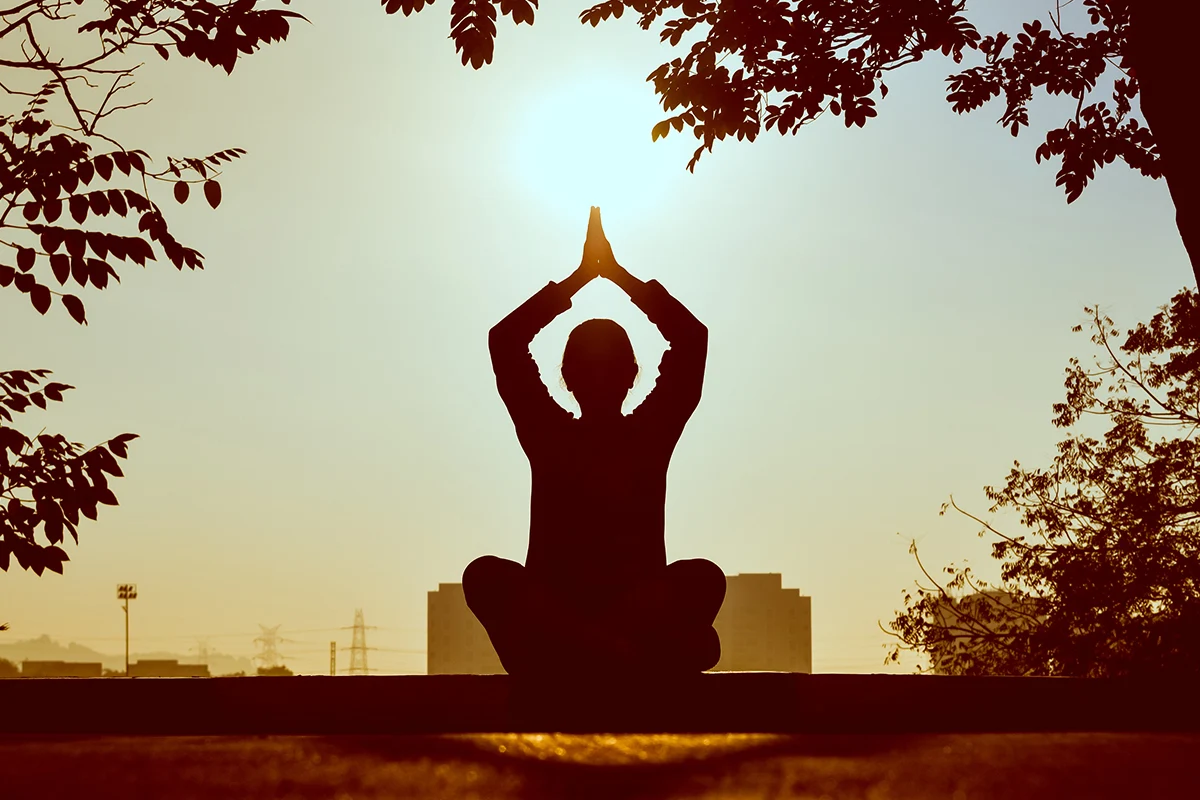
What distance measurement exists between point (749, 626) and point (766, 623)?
2.07m

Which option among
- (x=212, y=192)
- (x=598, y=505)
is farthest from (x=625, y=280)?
(x=212, y=192)

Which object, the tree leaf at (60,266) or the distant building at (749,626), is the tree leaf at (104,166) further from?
the distant building at (749,626)

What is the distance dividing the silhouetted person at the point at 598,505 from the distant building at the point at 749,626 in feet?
419

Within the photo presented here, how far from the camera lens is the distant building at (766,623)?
130 meters

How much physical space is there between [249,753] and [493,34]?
5726mm

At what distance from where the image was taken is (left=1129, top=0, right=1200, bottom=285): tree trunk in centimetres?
489

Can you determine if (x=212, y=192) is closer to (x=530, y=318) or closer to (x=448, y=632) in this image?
(x=530, y=318)

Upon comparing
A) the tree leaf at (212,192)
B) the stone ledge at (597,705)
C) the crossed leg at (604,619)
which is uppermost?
the tree leaf at (212,192)

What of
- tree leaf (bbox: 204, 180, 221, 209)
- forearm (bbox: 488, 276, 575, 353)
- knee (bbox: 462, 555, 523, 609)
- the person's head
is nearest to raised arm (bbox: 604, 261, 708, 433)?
the person's head

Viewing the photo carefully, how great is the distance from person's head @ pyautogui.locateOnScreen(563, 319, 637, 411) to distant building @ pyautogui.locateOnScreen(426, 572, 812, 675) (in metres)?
128

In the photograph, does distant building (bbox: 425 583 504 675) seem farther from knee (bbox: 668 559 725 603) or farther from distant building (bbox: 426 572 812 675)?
knee (bbox: 668 559 725 603)

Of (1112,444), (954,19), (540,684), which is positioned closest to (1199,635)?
(1112,444)

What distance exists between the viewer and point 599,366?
4.89m

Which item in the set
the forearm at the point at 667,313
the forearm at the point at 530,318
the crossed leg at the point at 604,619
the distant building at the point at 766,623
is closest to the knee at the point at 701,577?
the crossed leg at the point at 604,619
